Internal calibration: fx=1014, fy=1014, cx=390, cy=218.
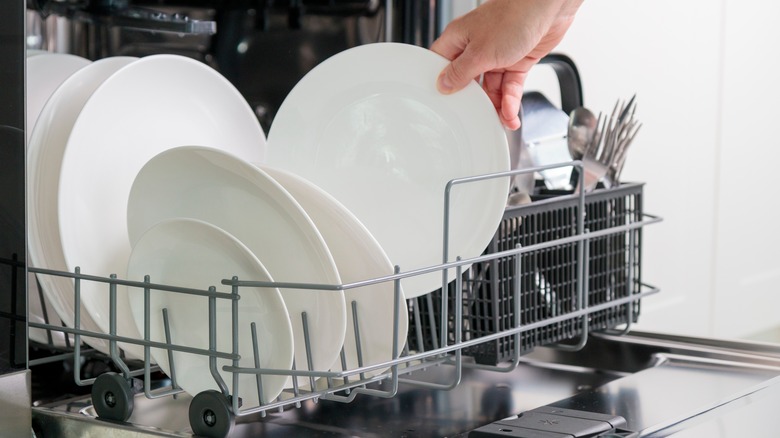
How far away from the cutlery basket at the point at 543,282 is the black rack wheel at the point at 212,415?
218 mm

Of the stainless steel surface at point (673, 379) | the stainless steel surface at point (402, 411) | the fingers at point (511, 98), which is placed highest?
the fingers at point (511, 98)

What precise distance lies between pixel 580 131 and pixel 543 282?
172 mm

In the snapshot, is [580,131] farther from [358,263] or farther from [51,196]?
[51,196]

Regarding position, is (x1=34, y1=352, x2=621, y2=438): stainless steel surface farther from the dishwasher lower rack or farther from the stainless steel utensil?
the stainless steel utensil

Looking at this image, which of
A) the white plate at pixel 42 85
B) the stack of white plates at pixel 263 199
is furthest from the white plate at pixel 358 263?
the white plate at pixel 42 85

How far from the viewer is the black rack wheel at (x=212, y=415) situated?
575 millimetres

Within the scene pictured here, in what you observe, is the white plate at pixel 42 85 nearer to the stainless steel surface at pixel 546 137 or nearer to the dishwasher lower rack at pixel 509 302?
the dishwasher lower rack at pixel 509 302

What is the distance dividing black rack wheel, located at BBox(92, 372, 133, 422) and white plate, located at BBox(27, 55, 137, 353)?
0.11 m

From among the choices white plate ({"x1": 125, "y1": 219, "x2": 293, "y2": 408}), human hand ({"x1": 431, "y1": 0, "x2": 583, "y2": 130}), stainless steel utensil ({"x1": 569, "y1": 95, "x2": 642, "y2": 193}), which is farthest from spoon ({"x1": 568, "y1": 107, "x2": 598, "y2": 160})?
white plate ({"x1": 125, "y1": 219, "x2": 293, "y2": 408})

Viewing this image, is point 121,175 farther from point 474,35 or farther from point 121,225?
point 474,35

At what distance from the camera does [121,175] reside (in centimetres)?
80

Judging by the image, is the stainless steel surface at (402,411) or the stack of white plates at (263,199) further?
the stainless steel surface at (402,411)

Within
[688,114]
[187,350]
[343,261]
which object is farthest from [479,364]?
[688,114]

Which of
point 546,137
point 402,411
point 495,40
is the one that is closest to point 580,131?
point 546,137
